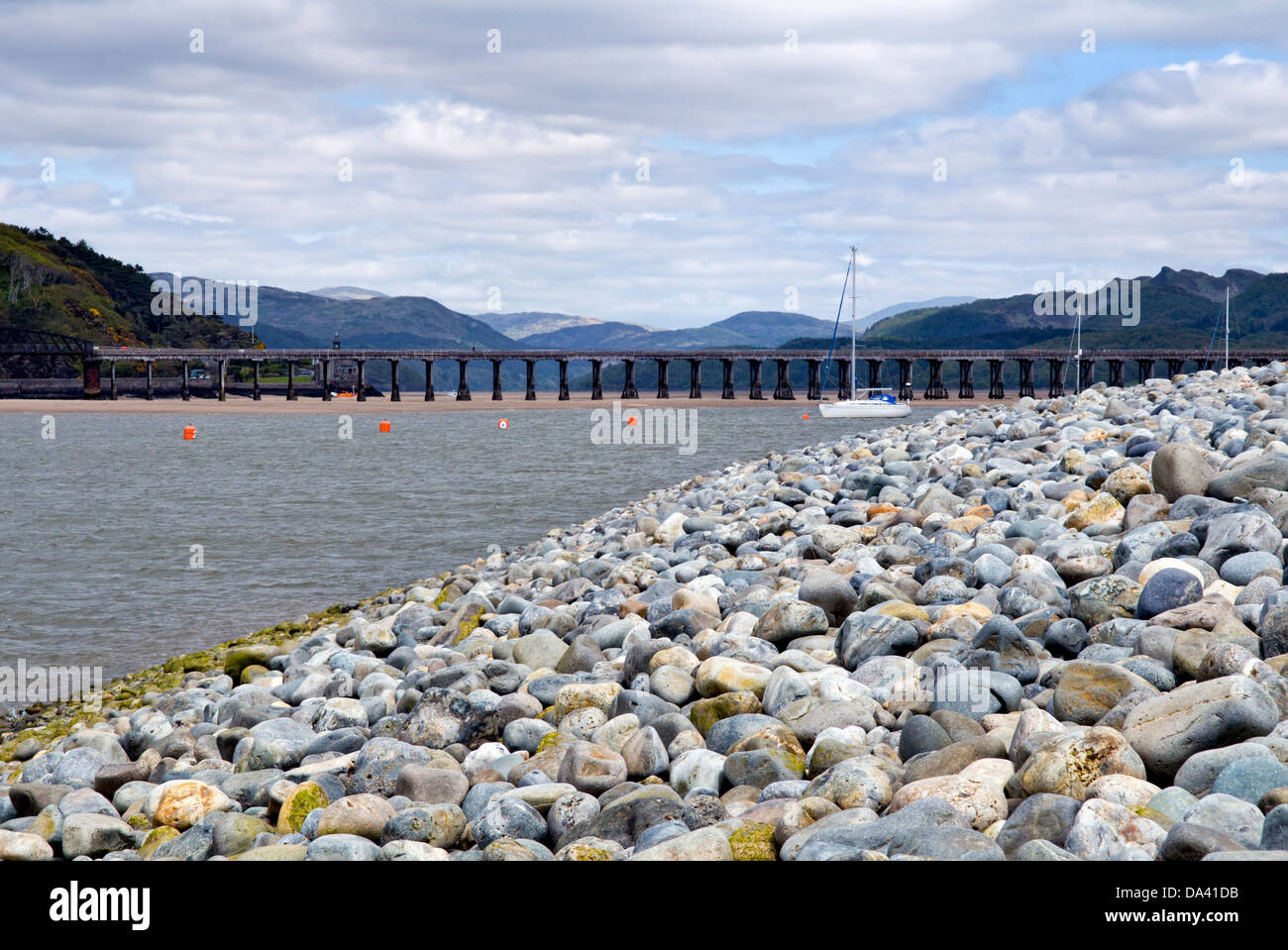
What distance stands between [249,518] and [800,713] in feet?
82.4

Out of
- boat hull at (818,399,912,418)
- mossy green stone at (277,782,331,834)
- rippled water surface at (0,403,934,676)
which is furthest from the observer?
boat hull at (818,399,912,418)

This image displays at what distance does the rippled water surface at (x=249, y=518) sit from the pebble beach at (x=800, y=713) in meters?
5.14

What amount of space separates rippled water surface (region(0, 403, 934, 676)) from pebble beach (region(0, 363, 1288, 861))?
5.14m

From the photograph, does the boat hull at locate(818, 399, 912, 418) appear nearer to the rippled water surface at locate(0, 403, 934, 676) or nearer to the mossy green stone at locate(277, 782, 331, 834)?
the rippled water surface at locate(0, 403, 934, 676)

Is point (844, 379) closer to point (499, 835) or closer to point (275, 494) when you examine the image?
point (275, 494)

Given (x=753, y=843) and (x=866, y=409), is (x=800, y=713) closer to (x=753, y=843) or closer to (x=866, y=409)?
(x=753, y=843)

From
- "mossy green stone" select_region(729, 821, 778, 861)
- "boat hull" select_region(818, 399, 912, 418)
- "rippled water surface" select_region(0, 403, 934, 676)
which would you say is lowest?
"rippled water surface" select_region(0, 403, 934, 676)

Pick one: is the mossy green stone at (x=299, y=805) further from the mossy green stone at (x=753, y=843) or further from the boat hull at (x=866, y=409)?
the boat hull at (x=866, y=409)

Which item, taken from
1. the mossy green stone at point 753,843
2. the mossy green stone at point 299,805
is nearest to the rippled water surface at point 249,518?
the mossy green stone at point 299,805

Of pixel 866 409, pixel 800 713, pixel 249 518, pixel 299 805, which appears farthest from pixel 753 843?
pixel 866 409

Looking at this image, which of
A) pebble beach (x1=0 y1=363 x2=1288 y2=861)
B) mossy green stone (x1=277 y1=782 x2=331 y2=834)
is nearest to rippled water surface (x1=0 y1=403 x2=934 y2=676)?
pebble beach (x1=0 y1=363 x2=1288 y2=861)

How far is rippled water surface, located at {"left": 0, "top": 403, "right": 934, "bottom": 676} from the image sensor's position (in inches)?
667

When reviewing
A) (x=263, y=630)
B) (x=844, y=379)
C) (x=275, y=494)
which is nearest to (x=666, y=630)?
(x=263, y=630)
